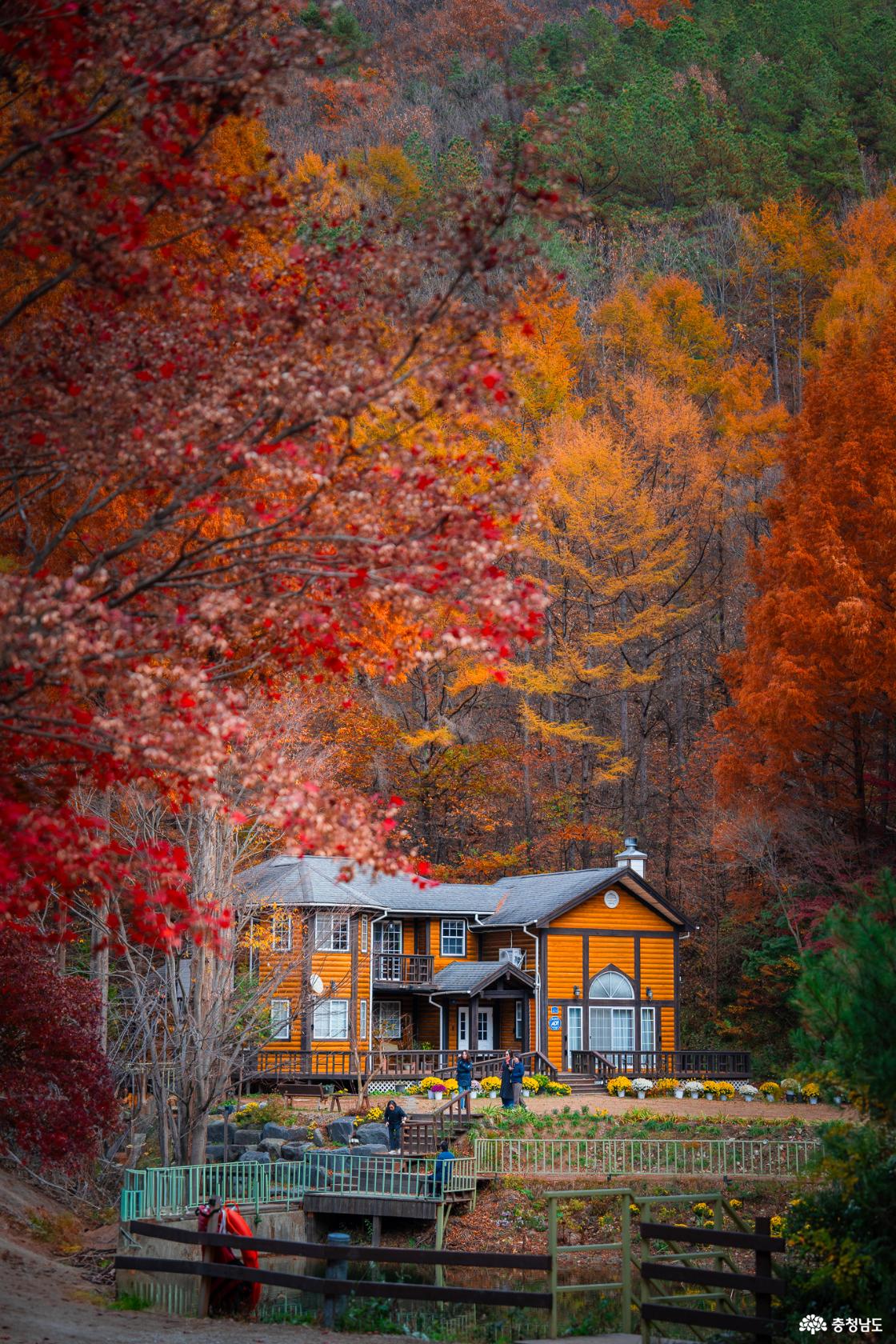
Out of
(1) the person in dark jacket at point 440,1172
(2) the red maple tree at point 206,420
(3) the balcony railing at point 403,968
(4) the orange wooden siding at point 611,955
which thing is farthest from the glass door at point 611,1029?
(2) the red maple tree at point 206,420

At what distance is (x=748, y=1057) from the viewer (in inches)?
1380

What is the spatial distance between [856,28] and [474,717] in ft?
125

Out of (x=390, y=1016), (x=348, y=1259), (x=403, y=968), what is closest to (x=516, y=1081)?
(x=403, y=968)

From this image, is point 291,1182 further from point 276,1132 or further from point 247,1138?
point 247,1138

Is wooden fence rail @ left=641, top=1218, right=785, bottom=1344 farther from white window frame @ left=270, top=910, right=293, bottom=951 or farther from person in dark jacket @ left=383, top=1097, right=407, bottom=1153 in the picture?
white window frame @ left=270, top=910, right=293, bottom=951

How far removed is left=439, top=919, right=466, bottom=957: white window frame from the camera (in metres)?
39.9

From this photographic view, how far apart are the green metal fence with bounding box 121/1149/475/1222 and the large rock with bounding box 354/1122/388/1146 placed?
1.96 metres

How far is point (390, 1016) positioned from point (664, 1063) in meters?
8.81

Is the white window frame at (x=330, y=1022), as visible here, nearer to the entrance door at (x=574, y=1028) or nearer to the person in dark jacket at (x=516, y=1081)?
the entrance door at (x=574, y=1028)

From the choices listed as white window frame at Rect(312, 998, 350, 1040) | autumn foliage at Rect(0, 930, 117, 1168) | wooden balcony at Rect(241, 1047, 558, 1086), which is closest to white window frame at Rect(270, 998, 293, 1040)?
wooden balcony at Rect(241, 1047, 558, 1086)

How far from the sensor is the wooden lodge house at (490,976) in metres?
35.2

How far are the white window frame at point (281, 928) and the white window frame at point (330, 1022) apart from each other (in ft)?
12.9

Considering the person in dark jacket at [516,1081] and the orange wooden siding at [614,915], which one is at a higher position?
the orange wooden siding at [614,915]

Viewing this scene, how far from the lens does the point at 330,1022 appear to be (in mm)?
36281
